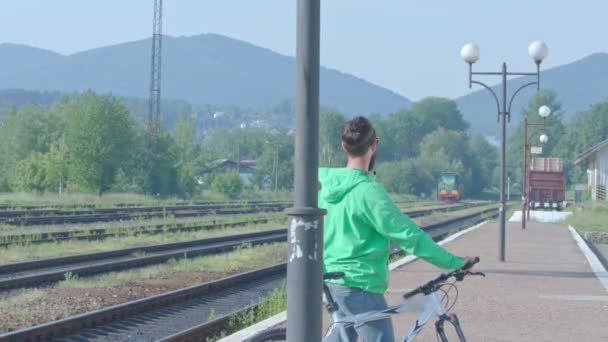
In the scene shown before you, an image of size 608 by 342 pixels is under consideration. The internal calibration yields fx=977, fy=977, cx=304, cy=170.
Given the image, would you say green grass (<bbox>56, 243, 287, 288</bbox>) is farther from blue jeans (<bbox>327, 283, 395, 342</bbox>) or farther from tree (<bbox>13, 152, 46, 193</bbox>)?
tree (<bbox>13, 152, 46, 193</bbox>)

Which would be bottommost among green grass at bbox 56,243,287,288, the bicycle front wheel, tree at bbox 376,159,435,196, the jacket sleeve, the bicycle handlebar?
green grass at bbox 56,243,287,288

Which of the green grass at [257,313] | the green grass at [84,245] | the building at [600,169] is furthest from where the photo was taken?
the building at [600,169]

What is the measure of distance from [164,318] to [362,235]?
835 cm

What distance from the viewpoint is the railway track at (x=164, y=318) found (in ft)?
36.7

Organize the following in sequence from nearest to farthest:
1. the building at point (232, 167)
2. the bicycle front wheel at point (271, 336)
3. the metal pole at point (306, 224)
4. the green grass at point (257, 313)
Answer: the metal pole at point (306, 224) < the bicycle front wheel at point (271, 336) < the green grass at point (257, 313) < the building at point (232, 167)

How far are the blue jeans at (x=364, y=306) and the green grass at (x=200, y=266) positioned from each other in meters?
11.4

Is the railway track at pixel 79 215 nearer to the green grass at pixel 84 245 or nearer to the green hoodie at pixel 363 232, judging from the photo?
the green grass at pixel 84 245

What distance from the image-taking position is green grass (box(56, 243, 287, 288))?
16.6 metres

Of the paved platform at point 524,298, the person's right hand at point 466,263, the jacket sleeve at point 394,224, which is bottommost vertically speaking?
the paved platform at point 524,298

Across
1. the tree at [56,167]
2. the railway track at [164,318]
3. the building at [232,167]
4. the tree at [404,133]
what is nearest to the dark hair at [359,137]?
the railway track at [164,318]

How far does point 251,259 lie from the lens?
74.0ft

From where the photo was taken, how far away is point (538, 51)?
2031cm

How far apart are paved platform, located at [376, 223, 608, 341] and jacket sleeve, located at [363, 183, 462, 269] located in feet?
14.5

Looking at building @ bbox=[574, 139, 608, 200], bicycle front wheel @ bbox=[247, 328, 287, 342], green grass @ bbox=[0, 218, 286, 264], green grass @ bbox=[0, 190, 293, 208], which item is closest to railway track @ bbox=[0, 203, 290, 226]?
green grass @ bbox=[0, 218, 286, 264]
